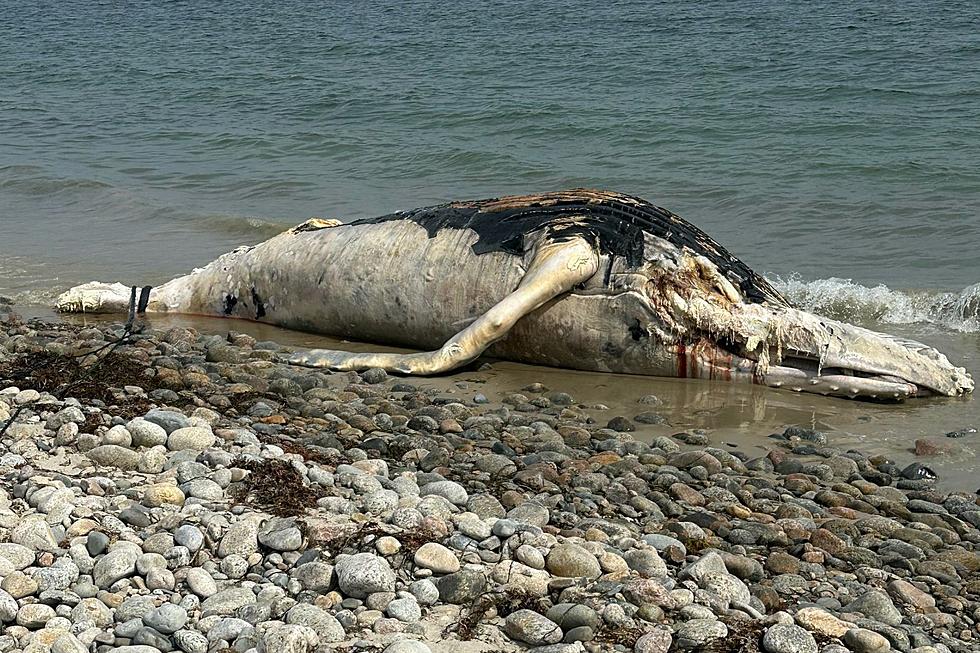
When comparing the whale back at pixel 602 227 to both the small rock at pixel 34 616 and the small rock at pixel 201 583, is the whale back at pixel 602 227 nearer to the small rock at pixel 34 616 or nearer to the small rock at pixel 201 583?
the small rock at pixel 201 583

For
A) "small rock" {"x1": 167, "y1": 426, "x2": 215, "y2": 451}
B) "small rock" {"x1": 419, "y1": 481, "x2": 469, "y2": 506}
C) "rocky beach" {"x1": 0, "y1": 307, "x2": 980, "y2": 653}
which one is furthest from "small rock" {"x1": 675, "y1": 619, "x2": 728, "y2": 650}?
"small rock" {"x1": 167, "y1": 426, "x2": 215, "y2": 451}

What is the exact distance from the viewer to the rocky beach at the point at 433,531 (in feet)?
13.0

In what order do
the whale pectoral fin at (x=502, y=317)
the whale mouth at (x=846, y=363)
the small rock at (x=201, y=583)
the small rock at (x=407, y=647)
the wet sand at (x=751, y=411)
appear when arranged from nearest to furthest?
the small rock at (x=407, y=647)
the small rock at (x=201, y=583)
the wet sand at (x=751, y=411)
the whale mouth at (x=846, y=363)
the whale pectoral fin at (x=502, y=317)

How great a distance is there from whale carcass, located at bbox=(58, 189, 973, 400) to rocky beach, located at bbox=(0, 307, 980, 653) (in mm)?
913

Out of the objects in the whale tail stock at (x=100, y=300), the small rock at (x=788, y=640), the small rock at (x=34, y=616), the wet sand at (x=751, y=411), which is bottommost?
the whale tail stock at (x=100, y=300)

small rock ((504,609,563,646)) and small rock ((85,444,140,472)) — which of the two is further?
small rock ((85,444,140,472))

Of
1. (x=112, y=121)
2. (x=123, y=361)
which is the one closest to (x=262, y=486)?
(x=123, y=361)

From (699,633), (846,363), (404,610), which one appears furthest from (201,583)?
(846,363)

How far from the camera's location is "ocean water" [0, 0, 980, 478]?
11.8m

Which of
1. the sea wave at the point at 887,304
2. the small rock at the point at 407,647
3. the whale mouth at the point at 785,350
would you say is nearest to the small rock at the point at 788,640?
the small rock at the point at 407,647

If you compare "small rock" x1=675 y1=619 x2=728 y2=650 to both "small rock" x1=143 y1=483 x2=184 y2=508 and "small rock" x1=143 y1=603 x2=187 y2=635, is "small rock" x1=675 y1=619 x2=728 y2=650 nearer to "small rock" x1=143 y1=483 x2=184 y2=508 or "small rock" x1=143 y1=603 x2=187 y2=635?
"small rock" x1=143 y1=603 x2=187 y2=635

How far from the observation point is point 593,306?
7.86 m

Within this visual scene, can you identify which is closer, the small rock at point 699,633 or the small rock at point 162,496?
the small rock at point 699,633

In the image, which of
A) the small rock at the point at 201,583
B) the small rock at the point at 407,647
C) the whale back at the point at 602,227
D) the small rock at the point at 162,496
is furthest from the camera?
the whale back at the point at 602,227
